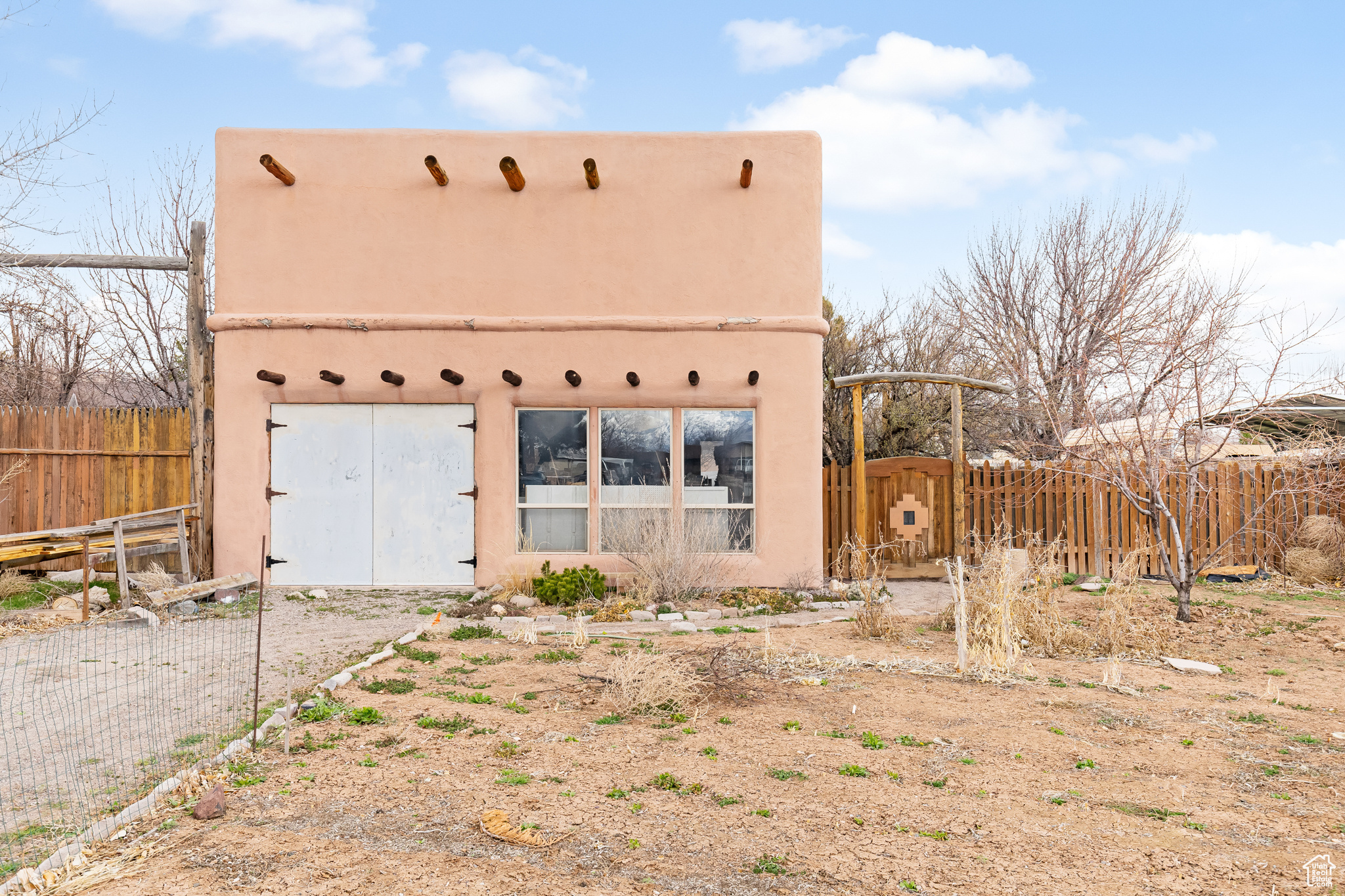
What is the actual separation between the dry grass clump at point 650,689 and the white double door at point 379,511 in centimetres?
504

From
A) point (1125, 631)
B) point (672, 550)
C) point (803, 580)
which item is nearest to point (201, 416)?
point (672, 550)

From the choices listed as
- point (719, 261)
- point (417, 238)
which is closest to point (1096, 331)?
point (719, 261)

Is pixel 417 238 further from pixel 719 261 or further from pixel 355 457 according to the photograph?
pixel 719 261

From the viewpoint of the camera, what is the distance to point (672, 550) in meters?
9.36

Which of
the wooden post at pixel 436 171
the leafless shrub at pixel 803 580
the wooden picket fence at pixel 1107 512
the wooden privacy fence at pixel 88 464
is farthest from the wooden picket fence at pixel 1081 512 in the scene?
the wooden privacy fence at pixel 88 464

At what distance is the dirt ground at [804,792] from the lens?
3158mm

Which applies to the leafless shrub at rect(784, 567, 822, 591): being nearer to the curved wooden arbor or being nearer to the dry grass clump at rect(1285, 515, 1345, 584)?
the curved wooden arbor

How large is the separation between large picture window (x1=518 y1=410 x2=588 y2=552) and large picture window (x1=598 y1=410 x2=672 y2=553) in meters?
0.27

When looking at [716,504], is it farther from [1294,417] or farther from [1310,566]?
[1294,417]

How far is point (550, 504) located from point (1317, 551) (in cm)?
1039

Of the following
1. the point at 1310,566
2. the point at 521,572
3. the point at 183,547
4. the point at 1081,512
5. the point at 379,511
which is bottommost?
the point at 1310,566

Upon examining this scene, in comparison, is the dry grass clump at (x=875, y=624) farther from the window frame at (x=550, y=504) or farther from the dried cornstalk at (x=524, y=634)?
the window frame at (x=550, y=504)

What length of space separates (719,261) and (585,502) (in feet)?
11.2

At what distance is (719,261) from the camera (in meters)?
10.2
